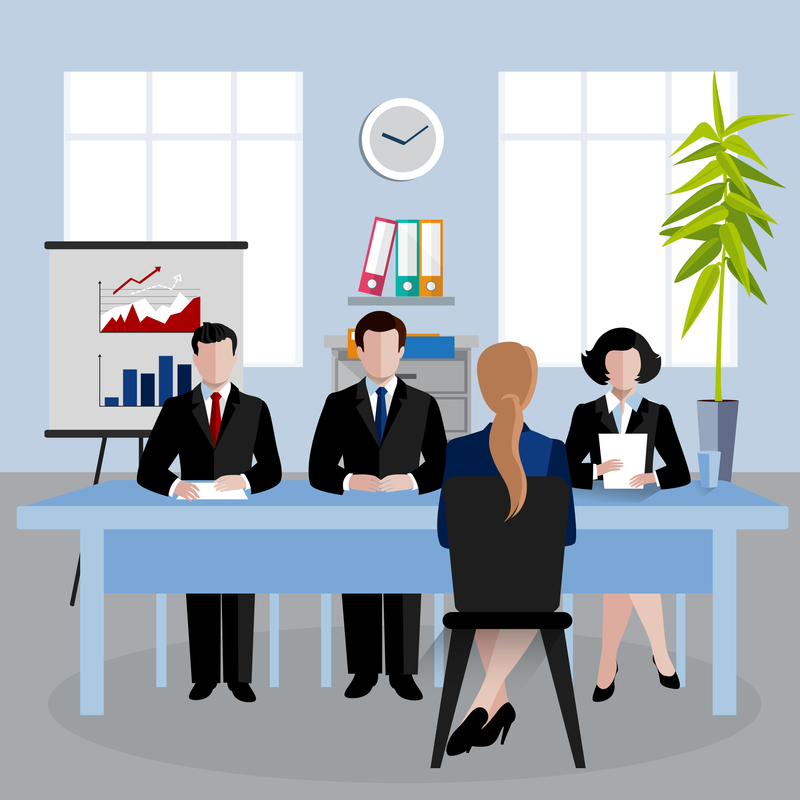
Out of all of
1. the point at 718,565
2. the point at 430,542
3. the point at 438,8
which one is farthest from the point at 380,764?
the point at 438,8

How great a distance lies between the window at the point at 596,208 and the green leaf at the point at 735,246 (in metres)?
1.78

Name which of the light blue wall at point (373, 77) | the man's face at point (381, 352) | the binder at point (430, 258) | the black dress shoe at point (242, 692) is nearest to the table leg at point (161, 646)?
the black dress shoe at point (242, 692)

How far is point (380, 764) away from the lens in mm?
2840

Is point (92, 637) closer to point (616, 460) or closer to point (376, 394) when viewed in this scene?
point (376, 394)

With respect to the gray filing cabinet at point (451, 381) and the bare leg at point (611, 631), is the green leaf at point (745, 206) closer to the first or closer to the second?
the gray filing cabinet at point (451, 381)

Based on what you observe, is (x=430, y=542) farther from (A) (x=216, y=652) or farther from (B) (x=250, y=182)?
(B) (x=250, y=182)

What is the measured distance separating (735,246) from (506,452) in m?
3.86

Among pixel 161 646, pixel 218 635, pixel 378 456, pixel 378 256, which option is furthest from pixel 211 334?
pixel 378 256

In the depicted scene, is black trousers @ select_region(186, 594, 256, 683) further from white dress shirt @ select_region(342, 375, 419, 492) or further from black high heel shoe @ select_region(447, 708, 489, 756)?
black high heel shoe @ select_region(447, 708, 489, 756)

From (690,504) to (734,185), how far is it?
3373 mm

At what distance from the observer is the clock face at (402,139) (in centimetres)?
759

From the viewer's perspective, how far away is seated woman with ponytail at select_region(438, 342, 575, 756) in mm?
2570

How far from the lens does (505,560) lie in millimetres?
2592

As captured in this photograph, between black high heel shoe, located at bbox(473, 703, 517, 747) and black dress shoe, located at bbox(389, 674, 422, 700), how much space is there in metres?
0.55
